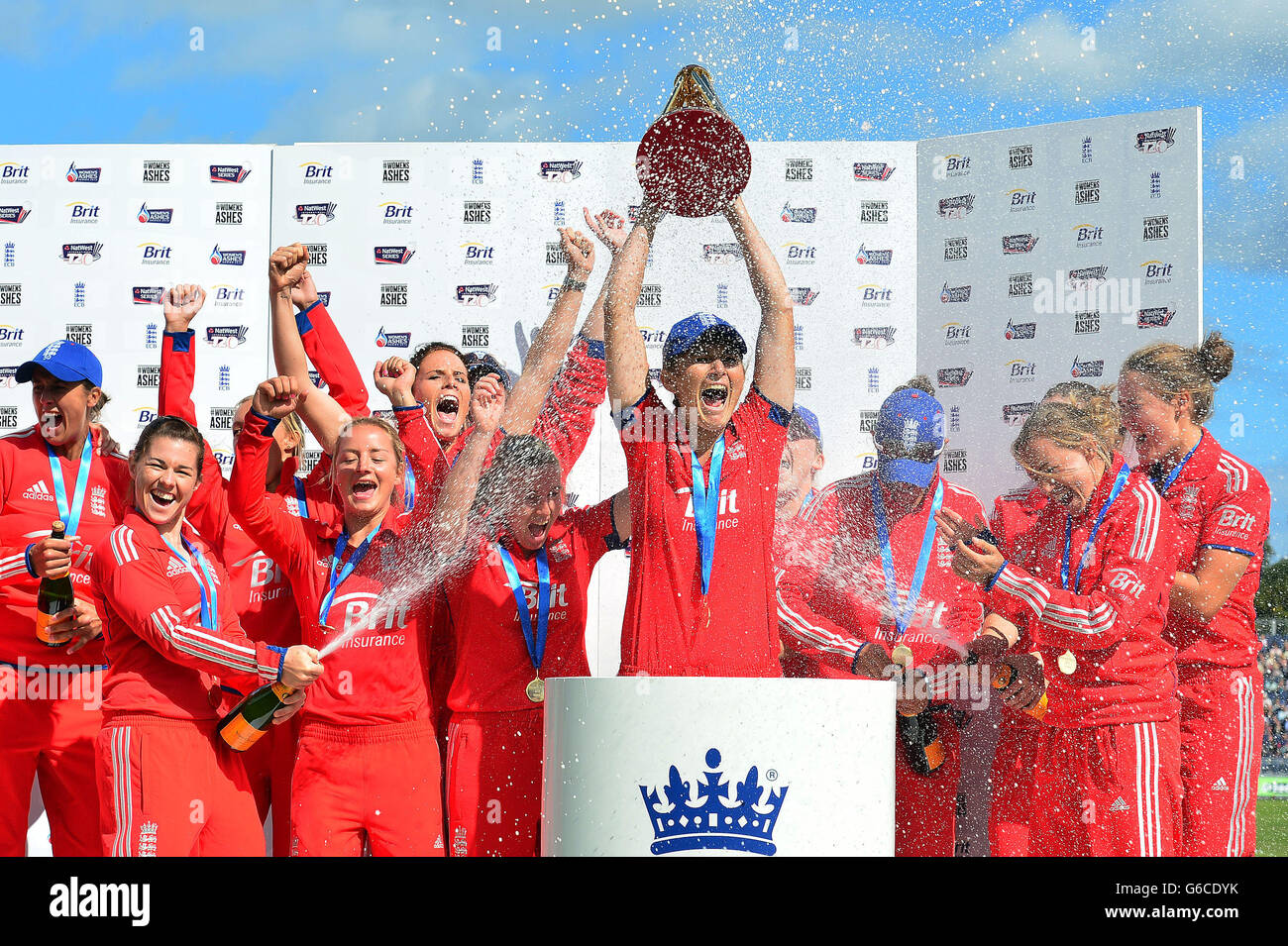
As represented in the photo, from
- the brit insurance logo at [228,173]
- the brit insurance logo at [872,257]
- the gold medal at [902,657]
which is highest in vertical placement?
the brit insurance logo at [228,173]

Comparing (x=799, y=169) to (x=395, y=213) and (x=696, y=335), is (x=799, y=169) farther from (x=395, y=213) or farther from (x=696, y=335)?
(x=696, y=335)

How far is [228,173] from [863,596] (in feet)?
15.2

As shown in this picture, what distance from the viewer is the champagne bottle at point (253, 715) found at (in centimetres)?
335

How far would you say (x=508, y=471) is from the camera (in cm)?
403

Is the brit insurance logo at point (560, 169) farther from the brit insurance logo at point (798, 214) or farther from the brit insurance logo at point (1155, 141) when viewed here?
the brit insurance logo at point (1155, 141)

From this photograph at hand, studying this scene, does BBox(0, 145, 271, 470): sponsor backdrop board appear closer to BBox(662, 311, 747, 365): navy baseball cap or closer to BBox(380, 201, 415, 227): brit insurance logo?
BBox(380, 201, 415, 227): brit insurance logo

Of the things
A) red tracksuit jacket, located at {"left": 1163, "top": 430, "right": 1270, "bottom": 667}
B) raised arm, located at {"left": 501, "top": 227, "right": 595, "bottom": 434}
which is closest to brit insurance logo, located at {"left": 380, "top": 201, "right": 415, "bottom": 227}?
raised arm, located at {"left": 501, "top": 227, "right": 595, "bottom": 434}

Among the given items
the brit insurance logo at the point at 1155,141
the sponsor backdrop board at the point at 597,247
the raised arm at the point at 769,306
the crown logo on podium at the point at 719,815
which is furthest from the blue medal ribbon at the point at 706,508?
the brit insurance logo at the point at 1155,141

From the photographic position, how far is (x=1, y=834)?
4.20m

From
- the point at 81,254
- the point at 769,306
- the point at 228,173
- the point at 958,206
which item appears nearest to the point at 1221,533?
the point at 769,306

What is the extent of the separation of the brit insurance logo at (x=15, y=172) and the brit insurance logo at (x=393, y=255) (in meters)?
2.25

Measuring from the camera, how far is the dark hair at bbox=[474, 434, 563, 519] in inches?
157

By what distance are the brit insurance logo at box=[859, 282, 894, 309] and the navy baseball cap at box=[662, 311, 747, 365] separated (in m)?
2.86

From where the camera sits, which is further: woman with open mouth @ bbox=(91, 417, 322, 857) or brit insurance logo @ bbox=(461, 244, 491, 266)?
brit insurance logo @ bbox=(461, 244, 491, 266)
